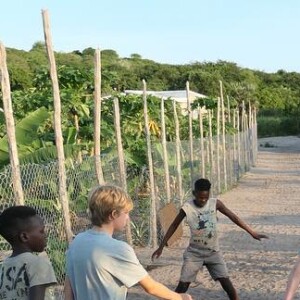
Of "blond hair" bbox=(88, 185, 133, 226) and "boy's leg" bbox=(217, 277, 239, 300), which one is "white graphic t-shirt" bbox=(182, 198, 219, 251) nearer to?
"boy's leg" bbox=(217, 277, 239, 300)

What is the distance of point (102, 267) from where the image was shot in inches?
133

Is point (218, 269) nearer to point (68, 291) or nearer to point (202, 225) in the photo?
point (202, 225)

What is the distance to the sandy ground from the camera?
8.23 m

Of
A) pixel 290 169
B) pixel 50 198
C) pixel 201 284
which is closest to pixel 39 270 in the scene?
pixel 50 198

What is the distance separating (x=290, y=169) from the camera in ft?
101

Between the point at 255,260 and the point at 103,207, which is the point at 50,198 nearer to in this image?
the point at 255,260

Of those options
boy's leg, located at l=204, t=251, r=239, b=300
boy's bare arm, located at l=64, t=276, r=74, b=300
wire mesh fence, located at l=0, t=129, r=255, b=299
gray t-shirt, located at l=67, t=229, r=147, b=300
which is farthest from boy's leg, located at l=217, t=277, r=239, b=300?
gray t-shirt, located at l=67, t=229, r=147, b=300

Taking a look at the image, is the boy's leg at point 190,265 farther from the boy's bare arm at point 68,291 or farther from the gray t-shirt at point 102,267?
the gray t-shirt at point 102,267

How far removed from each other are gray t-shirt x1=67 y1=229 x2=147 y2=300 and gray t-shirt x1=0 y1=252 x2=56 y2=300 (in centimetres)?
23

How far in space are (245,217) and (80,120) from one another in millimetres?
4369

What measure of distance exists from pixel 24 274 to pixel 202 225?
12.1ft

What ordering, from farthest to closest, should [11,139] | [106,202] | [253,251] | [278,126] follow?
[278,126]
[253,251]
[11,139]
[106,202]

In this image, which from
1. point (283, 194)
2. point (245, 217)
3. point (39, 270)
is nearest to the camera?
point (39, 270)

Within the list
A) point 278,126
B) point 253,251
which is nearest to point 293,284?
point 253,251
